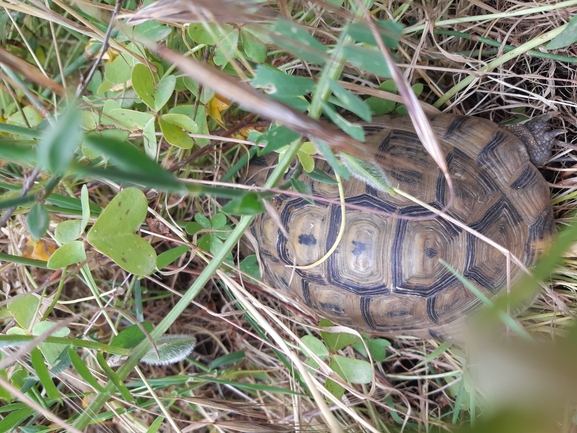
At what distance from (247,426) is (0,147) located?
85 centimetres

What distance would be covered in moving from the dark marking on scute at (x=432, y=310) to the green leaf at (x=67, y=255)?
0.74 meters

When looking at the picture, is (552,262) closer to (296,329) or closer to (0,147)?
(0,147)

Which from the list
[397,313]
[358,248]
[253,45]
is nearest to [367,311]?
[397,313]

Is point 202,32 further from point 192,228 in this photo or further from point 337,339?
point 337,339

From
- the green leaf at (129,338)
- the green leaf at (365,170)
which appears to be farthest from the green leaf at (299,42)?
the green leaf at (129,338)

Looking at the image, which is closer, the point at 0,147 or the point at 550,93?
the point at 0,147

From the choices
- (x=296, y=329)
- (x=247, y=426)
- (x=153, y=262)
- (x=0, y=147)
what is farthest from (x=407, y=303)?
(x=0, y=147)

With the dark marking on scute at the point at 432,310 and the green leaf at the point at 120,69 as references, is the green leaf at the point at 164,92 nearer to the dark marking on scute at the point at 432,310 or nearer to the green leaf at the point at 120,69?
the green leaf at the point at 120,69

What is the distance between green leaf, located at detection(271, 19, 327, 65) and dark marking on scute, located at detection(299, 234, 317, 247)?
Answer: 493 mm

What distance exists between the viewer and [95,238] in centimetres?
71

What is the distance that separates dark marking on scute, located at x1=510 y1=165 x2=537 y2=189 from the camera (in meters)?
1.12

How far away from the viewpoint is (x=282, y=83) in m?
0.60

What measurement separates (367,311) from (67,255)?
26.0 inches

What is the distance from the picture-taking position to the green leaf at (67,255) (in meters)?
0.76
